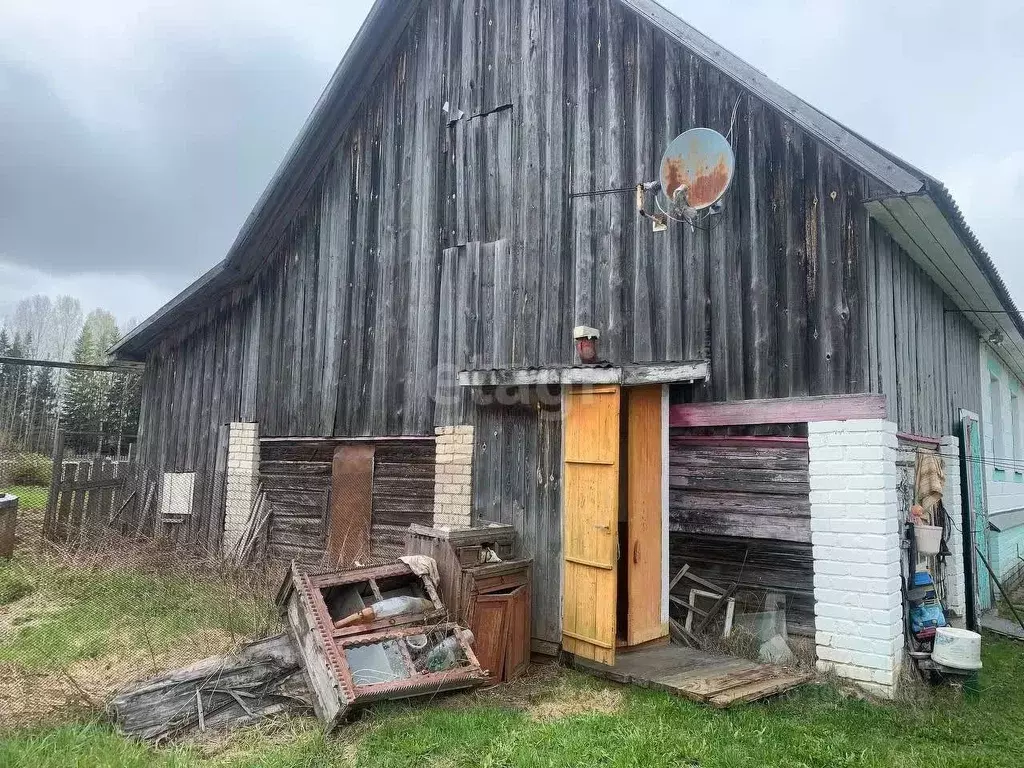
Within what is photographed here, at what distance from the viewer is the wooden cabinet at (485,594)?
5766 mm

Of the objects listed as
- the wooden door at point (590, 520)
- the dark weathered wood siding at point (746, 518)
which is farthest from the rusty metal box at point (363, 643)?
the dark weathered wood siding at point (746, 518)

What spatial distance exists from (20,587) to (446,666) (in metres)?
6.32

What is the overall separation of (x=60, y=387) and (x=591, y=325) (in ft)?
121

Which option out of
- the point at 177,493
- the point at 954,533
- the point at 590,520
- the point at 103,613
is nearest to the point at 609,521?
the point at 590,520

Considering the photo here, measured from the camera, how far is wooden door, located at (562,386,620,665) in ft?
19.9

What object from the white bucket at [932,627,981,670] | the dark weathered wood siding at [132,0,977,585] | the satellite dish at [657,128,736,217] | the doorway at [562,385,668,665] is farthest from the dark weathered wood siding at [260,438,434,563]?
the white bucket at [932,627,981,670]

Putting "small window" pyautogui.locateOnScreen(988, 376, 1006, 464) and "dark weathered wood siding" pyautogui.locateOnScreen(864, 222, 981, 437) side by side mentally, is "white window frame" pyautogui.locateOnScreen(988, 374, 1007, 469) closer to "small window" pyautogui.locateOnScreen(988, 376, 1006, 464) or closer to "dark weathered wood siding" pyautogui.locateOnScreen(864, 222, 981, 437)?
"small window" pyautogui.locateOnScreen(988, 376, 1006, 464)

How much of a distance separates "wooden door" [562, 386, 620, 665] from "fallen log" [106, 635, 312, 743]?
248 cm

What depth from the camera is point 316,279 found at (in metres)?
10.1

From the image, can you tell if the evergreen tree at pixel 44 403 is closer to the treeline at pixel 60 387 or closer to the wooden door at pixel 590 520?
the treeline at pixel 60 387

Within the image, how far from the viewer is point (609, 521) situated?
19.9 feet

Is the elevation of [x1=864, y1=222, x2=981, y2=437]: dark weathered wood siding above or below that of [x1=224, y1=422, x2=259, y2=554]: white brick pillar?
above

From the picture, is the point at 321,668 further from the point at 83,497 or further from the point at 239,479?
the point at 83,497

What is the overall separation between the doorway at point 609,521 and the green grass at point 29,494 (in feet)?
39.0
